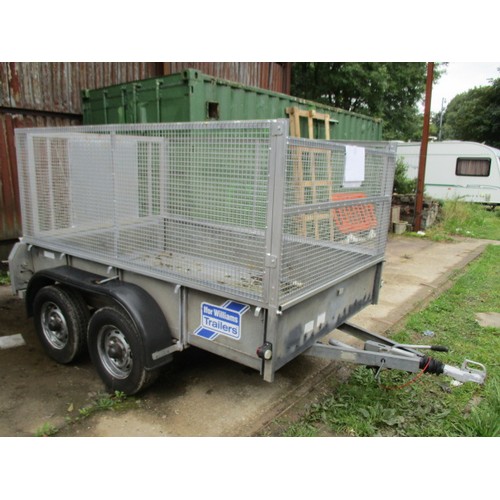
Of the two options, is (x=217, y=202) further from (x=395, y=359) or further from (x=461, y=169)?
(x=461, y=169)

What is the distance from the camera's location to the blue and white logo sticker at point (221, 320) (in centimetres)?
263

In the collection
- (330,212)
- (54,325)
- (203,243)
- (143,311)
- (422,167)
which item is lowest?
(54,325)

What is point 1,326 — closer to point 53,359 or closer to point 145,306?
point 53,359

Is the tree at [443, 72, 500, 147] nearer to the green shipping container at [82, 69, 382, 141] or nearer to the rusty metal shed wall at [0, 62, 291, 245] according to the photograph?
the green shipping container at [82, 69, 382, 141]

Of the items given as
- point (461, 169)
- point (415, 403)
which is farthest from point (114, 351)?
point (461, 169)

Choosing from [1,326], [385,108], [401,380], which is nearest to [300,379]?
[401,380]

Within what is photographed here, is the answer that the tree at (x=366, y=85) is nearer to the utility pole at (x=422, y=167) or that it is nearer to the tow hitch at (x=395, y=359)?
the utility pole at (x=422, y=167)

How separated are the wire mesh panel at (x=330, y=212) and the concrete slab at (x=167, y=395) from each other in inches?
41.4

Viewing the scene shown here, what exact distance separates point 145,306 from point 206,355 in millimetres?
1159

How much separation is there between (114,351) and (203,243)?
1168mm

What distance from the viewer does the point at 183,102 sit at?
18.6 feet

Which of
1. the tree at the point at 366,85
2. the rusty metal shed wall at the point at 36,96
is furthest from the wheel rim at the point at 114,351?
the tree at the point at 366,85

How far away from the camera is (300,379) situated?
358cm

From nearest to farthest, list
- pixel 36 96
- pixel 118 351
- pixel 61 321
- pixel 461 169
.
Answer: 1. pixel 118 351
2. pixel 61 321
3. pixel 36 96
4. pixel 461 169
